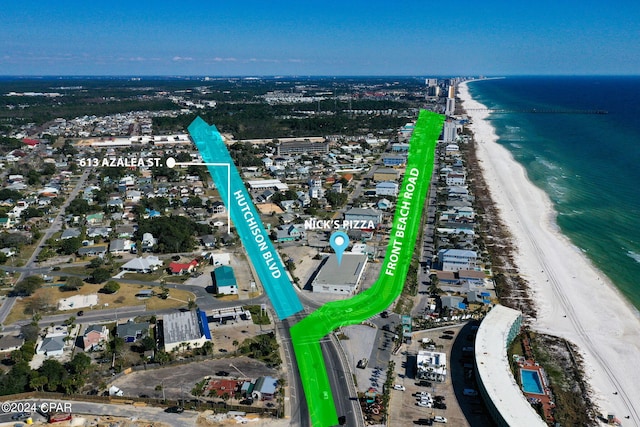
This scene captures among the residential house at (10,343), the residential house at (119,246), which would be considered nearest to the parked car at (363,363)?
the residential house at (10,343)

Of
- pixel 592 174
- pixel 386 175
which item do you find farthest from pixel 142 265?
pixel 592 174

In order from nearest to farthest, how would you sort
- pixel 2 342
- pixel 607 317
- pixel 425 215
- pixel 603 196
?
pixel 2 342 → pixel 607 317 → pixel 425 215 → pixel 603 196

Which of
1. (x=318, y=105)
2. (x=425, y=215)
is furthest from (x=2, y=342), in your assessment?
(x=318, y=105)

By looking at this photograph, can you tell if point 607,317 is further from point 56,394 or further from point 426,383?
point 56,394

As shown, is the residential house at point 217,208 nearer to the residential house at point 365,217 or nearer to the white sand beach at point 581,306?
the residential house at point 365,217

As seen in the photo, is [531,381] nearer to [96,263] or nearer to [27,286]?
[96,263]

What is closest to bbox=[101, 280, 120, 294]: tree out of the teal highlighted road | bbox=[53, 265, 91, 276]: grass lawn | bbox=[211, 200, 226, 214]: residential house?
bbox=[53, 265, 91, 276]: grass lawn

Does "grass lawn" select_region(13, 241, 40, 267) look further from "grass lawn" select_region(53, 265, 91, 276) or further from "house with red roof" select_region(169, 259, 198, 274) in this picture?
"house with red roof" select_region(169, 259, 198, 274)
